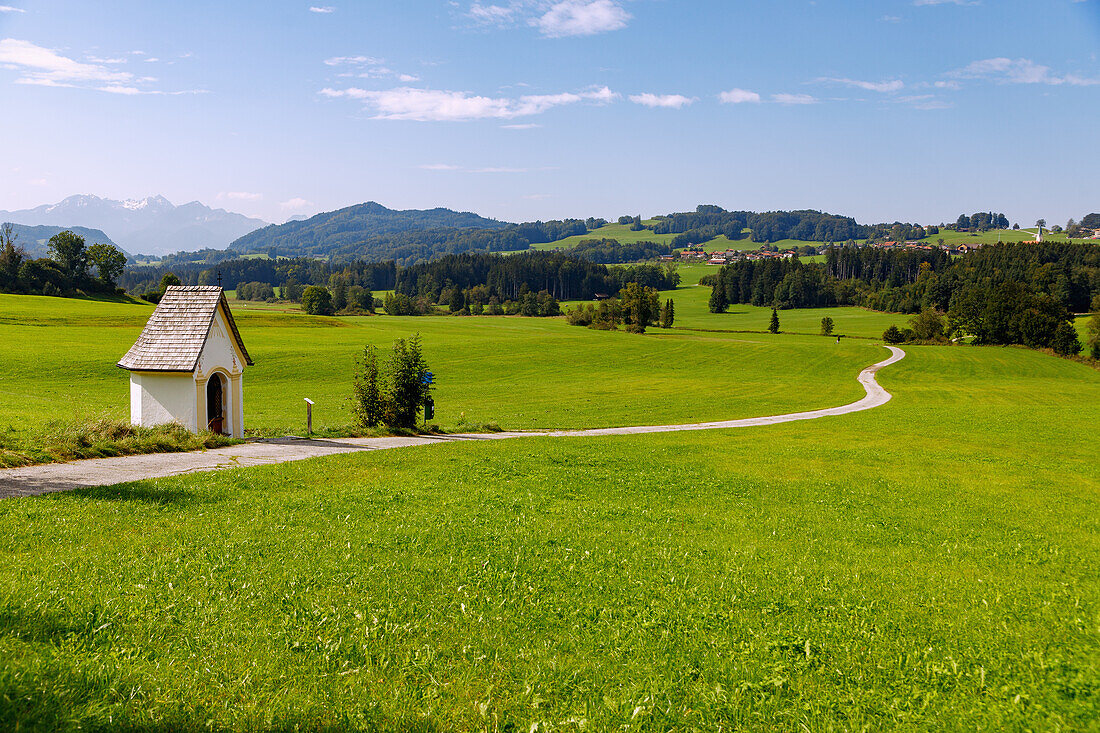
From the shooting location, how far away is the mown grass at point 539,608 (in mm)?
5949

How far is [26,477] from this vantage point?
47.4ft

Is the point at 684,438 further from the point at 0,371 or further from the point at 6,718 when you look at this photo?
the point at 0,371

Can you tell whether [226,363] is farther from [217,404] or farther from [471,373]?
[471,373]

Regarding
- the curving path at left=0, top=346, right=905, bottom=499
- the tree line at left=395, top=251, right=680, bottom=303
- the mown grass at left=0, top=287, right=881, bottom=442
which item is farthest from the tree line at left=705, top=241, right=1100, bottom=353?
the curving path at left=0, top=346, right=905, bottom=499

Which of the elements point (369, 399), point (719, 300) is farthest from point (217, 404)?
point (719, 300)

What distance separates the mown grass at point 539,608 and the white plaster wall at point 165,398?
9.83 m

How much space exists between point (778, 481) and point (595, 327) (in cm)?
10811

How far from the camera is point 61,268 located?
4437 inches

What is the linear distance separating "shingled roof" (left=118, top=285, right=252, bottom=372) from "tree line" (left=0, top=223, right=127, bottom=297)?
10275cm

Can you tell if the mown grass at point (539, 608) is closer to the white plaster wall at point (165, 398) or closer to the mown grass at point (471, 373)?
the white plaster wall at point (165, 398)

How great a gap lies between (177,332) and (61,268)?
112 metres

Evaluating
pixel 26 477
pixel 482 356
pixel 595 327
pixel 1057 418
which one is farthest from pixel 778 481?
pixel 595 327

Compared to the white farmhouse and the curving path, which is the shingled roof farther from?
the curving path

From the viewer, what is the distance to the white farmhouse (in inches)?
951
